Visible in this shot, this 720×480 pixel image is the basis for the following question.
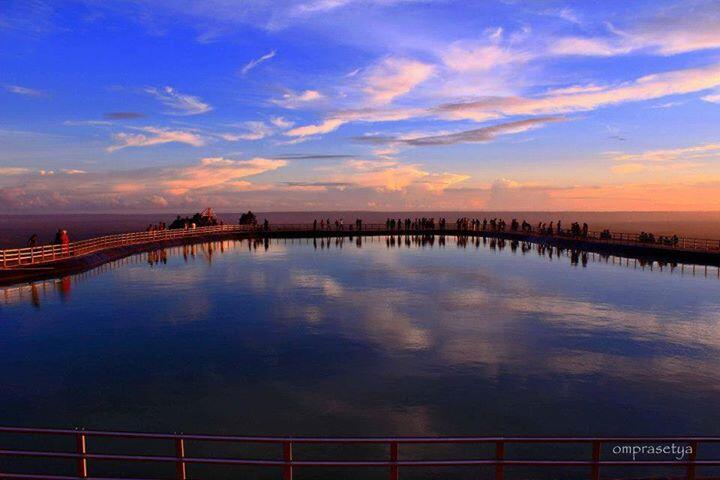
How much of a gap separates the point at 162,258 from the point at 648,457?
41941 mm

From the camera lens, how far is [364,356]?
15.9 metres

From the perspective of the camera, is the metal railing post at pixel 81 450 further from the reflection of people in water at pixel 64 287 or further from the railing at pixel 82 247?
the railing at pixel 82 247

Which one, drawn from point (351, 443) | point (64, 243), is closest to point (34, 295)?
point (64, 243)

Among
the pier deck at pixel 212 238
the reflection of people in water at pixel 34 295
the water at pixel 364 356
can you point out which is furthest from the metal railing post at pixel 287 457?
the pier deck at pixel 212 238

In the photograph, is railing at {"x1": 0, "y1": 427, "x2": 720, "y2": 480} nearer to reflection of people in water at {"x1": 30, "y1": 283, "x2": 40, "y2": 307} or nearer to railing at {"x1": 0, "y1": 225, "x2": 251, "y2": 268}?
reflection of people in water at {"x1": 30, "y1": 283, "x2": 40, "y2": 307}

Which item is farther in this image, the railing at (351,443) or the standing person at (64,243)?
the standing person at (64,243)

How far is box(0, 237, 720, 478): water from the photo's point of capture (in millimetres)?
11344

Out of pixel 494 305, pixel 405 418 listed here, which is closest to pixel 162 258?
pixel 494 305

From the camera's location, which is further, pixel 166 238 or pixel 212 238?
pixel 212 238

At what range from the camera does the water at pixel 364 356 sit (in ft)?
37.2

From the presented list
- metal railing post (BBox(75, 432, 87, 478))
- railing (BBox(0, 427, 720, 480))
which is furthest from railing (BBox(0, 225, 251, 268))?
railing (BBox(0, 427, 720, 480))

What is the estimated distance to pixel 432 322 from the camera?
20.6m

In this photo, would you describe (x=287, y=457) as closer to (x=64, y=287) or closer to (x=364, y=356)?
(x=364, y=356)

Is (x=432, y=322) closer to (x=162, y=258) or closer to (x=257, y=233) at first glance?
(x=162, y=258)
